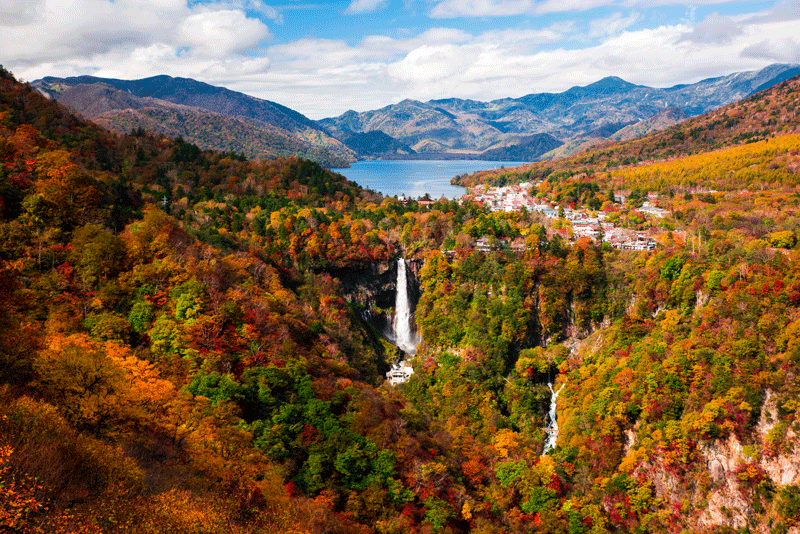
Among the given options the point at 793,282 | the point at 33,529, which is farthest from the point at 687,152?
the point at 33,529

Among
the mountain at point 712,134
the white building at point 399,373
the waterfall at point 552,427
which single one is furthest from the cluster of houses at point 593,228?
the mountain at point 712,134

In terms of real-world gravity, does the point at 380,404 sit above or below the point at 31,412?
below

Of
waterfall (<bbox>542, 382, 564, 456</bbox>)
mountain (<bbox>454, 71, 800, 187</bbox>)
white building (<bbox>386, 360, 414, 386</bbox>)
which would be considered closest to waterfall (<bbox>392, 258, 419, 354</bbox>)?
white building (<bbox>386, 360, 414, 386</bbox>)

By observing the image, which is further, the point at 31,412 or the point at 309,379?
the point at 309,379

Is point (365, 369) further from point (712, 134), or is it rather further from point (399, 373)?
point (712, 134)

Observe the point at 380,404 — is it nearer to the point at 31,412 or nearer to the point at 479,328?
the point at 31,412

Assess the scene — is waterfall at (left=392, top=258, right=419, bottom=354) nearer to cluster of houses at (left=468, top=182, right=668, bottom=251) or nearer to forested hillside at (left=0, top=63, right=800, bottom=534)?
forested hillside at (left=0, top=63, right=800, bottom=534)

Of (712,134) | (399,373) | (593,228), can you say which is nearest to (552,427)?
(399,373)
